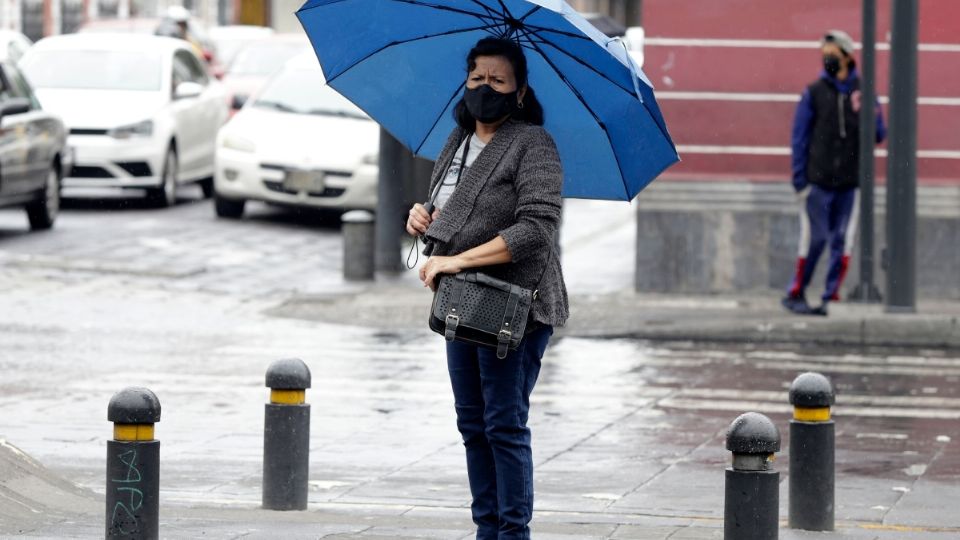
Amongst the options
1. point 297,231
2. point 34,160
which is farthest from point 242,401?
point 297,231

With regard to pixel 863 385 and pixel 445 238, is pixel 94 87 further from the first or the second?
pixel 445 238

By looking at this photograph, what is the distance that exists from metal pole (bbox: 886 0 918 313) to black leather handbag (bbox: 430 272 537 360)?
8.82 m

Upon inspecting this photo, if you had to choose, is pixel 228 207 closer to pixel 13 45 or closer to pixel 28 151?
pixel 28 151

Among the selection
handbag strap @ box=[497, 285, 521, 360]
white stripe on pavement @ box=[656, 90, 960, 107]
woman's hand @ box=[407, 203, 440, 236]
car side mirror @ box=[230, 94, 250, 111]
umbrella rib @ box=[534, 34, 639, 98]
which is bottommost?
handbag strap @ box=[497, 285, 521, 360]

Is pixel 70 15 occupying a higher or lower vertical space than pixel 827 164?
higher

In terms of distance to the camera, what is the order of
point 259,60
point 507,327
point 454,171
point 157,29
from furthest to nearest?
point 157,29 → point 259,60 → point 454,171 → point 507,327

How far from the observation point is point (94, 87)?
2156 cm

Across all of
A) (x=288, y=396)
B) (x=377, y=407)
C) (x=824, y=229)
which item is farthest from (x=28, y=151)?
(x=288, y=396)

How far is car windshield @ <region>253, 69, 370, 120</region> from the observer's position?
67.7ft

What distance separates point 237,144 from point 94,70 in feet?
8.26

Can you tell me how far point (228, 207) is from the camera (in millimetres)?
20906

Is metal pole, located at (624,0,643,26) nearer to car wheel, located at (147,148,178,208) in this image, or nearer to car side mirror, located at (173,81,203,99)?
car side mirror, located at (173,81,203,99)

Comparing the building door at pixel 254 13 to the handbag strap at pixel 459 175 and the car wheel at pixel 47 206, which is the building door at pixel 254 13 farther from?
the handbag strap at pixel 459 175

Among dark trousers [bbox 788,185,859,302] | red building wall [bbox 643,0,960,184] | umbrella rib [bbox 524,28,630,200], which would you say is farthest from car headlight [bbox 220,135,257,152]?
umbrella rib [bbox 524,28,630,200]
